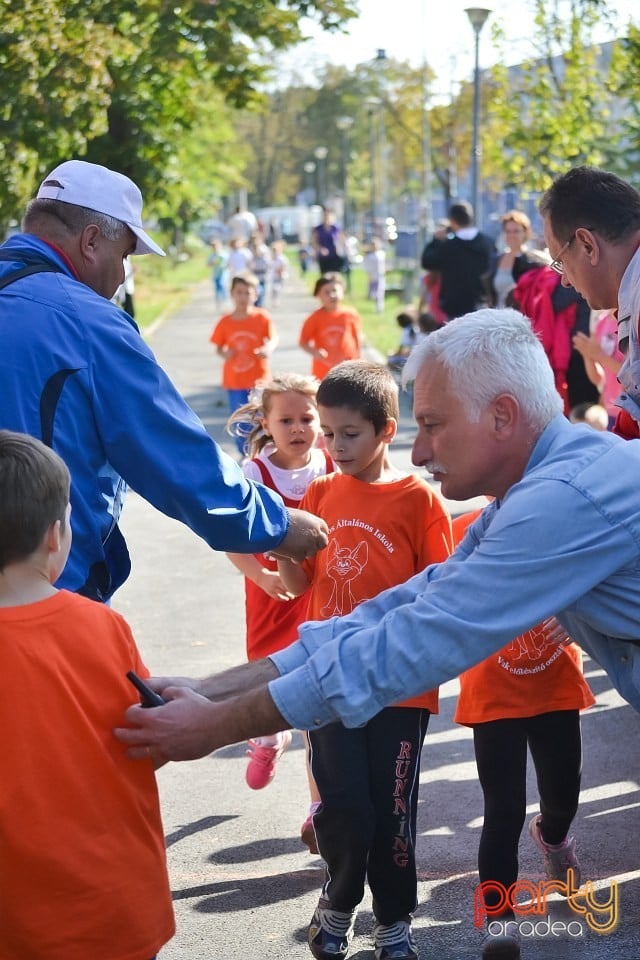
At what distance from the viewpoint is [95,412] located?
11.9ft

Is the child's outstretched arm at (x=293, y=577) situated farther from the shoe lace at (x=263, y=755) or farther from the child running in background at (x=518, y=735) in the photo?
the shoe lace at (x=263, y=755)

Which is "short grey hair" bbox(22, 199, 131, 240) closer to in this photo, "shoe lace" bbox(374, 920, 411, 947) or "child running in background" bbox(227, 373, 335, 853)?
"child running in background" bbox(227, 373, 335, 853)

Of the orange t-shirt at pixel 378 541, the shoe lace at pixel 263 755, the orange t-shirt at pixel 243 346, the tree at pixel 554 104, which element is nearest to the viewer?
the orange t-shirt at pixel 378 541

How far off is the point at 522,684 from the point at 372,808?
0.64 meters

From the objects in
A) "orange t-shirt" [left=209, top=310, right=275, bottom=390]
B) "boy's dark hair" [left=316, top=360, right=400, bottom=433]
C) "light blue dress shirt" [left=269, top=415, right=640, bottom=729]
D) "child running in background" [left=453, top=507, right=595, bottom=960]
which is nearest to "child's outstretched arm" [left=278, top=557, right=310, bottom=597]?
"boy's dark hair" [left=316, top=360, right=400, bottom=433]

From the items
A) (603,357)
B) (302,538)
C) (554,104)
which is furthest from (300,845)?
(554,104)

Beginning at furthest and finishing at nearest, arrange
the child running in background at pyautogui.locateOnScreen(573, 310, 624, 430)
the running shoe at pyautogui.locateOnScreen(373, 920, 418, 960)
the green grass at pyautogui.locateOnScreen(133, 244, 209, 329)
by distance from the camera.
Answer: the green grass at pyautogui.locateOnScreen(133, 244, 209, 329) < the child running in background at pyautogui.locateOnScreen(573, 310, 624, 430) < the running shoe at pyautogui.locateOnScreen(373, 920, 418, 960)

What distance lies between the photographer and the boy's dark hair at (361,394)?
14.7 ft

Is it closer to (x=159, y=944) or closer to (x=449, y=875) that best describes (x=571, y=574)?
(x=159, y=944)

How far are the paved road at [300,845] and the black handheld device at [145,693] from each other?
1609 millimetres

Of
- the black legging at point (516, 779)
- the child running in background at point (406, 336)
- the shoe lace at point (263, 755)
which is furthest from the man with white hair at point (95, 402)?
the child running in background at point (406, 336)

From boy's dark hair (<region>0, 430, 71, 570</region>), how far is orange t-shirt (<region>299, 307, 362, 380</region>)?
11.6 m

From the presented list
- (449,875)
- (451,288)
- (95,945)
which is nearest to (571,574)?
(95,945)

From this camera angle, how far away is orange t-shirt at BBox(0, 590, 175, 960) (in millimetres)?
2762
